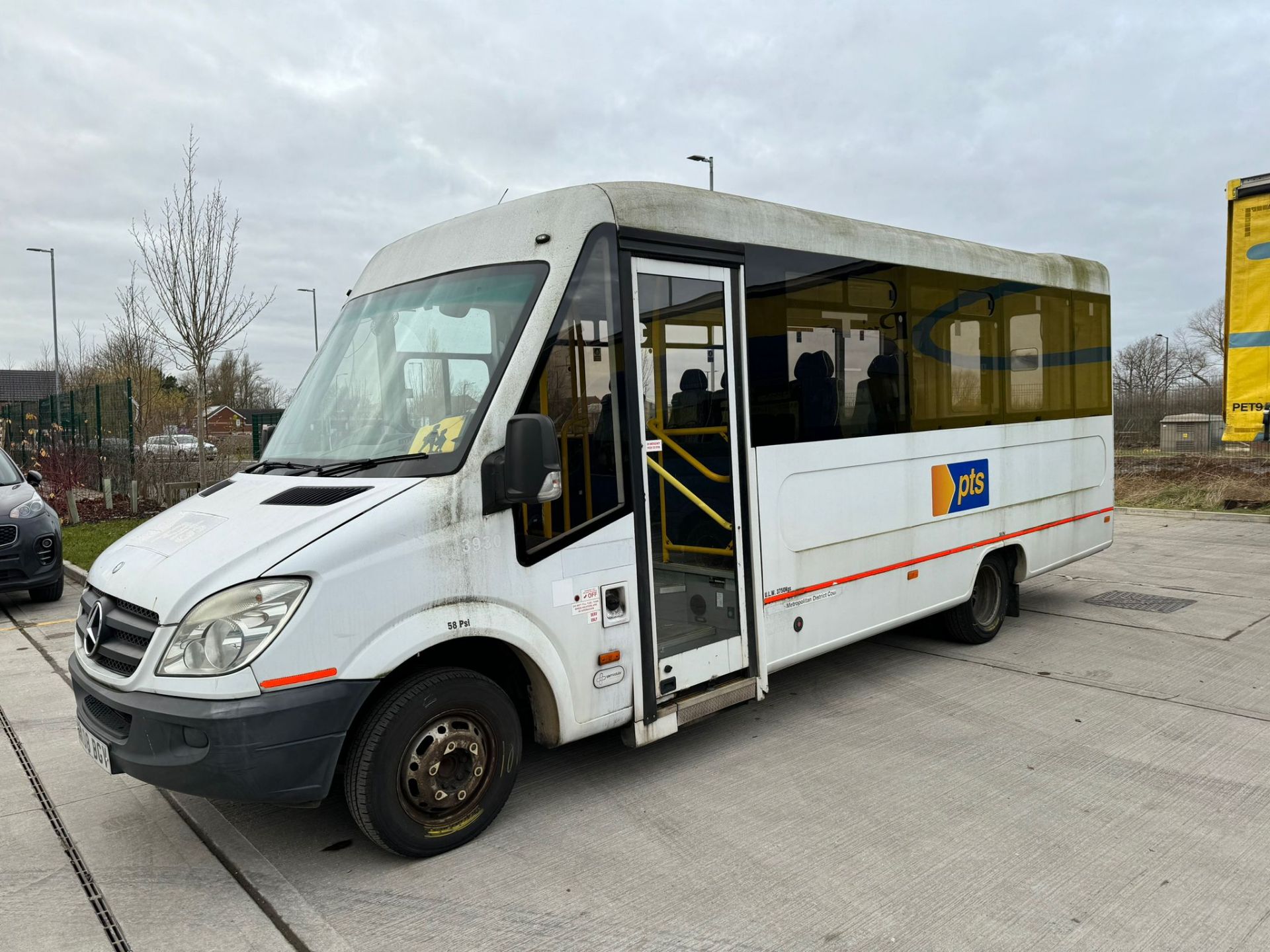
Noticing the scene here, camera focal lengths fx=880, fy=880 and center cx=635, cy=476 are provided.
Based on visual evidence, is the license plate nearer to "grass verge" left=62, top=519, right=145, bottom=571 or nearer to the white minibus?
the white minibus

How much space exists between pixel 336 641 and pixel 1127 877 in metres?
3.19

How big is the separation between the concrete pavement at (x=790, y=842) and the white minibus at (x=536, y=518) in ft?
1.22

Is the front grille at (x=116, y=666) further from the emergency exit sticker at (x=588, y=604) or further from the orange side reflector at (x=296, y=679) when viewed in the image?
the emergency exit sticker at (x=588, y=604)

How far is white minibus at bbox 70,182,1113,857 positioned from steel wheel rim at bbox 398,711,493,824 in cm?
1

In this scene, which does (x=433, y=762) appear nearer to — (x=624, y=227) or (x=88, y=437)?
(x=624, y=227)

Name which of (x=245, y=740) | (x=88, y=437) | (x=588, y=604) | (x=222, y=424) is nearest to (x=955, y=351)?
(x=588, y=604)

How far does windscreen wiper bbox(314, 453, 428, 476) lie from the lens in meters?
3.71

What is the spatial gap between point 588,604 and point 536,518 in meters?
0.50

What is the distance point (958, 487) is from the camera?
632cm

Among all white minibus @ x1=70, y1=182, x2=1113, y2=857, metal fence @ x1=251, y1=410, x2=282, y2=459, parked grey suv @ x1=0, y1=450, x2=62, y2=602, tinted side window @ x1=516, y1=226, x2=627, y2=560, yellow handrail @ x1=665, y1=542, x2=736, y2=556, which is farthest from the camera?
metal fence @ x1=251, y1=410, x2=282, y2=459

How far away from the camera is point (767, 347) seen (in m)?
4.97

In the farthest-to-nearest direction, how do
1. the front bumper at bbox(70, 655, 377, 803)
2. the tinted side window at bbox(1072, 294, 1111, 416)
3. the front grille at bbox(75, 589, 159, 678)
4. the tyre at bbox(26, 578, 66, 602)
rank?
the tyre at bbox(26, 578, 66, 602), the tinted side window at bbox(1072, 294, 1111, 416), the front grille at bbox(75, 589, 159, 678), the front bumper at bbox(70, 655, 377, 803)

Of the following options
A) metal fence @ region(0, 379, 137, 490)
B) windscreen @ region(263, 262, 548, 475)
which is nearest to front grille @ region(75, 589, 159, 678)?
windscreen @ region(263, 262, 548, 475)

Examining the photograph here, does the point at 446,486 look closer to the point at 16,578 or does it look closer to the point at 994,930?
the point at 994,930
